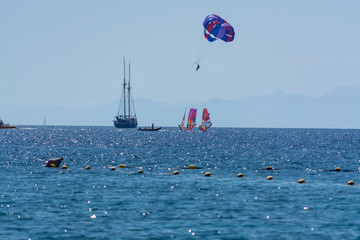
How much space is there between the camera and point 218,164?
77875 mm

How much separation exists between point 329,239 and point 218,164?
48547 millimetres

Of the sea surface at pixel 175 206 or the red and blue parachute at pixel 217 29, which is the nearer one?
the sea surface at pixel 175 206

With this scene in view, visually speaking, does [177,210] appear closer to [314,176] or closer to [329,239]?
[329,239]

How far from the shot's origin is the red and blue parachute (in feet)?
236

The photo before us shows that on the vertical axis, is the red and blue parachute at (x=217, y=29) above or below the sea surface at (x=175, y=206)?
above

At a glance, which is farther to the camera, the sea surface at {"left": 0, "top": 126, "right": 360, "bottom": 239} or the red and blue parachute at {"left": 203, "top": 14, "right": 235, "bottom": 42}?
the red and blue parachute at {"left": 203, "top": 14, "right": 235, "bottom": 42}

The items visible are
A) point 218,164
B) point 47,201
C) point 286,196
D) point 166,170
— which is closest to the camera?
point 47,201

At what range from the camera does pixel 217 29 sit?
239 ft

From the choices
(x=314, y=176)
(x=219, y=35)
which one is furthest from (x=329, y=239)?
(x=219, y=35)

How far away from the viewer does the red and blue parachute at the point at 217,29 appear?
7200cm

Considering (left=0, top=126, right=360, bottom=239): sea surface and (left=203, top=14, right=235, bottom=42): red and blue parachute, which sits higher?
(left=203, top=14, right=235, bottom=42): red and blue parachute

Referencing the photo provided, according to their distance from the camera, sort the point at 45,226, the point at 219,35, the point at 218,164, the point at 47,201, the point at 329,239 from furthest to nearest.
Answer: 1. the point at 218,164
2. the point at 219,35
3. the point at 47,201
4. the point at 45,226
5. the point at 329,239

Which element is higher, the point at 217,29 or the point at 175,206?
the point at 217,29

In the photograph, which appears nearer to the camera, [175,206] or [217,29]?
[175,206]
